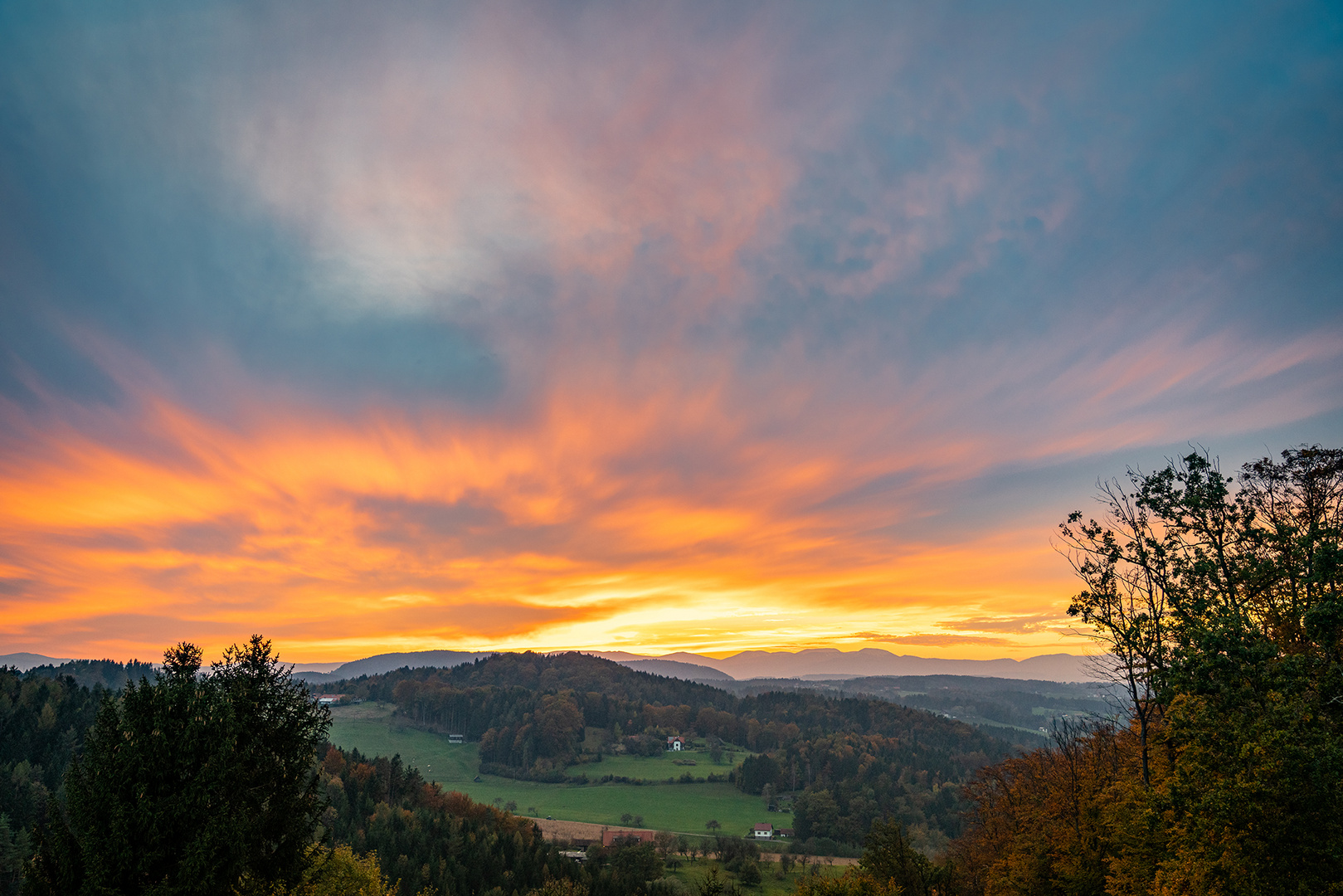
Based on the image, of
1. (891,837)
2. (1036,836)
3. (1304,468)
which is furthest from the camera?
(891,837)

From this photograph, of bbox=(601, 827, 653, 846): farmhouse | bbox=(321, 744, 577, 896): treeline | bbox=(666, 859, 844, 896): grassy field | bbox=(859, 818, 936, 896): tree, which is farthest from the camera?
bbox=(601, 827, 653, 846): farmhouse

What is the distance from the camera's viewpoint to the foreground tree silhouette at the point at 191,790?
22.4 meters

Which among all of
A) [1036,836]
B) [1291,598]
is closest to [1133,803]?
[1291,598]

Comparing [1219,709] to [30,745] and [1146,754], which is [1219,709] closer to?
[1146,754]

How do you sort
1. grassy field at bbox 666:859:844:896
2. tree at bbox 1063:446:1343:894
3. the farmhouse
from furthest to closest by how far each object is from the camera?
1. the farmhouse
2. grassy field at bbox 666:859:844:896
3. tree at bbox 1063:446:1343:894

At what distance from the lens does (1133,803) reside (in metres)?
32.2

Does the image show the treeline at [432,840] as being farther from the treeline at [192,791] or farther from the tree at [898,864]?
the treeline at [192,791]

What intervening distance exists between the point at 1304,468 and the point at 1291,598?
638cm

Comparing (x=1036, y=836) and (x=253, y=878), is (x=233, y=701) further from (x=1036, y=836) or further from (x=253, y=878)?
(x=1036, y=836)

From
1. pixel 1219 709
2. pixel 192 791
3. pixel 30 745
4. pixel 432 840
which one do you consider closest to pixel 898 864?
pixel 1219 709

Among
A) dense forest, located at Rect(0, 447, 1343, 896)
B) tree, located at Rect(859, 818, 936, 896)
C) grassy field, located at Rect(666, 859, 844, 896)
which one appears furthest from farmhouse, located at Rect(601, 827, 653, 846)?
dense forest, located at Rect(0, 447, 1343, 896)

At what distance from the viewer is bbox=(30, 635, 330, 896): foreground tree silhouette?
22375 mm

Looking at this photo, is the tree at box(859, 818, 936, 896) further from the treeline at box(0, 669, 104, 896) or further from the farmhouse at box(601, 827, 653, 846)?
the treeline at box(0, 669, 104, 896)

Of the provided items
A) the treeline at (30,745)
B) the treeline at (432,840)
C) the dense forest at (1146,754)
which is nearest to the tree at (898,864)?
the dense forest at (1146,754)
